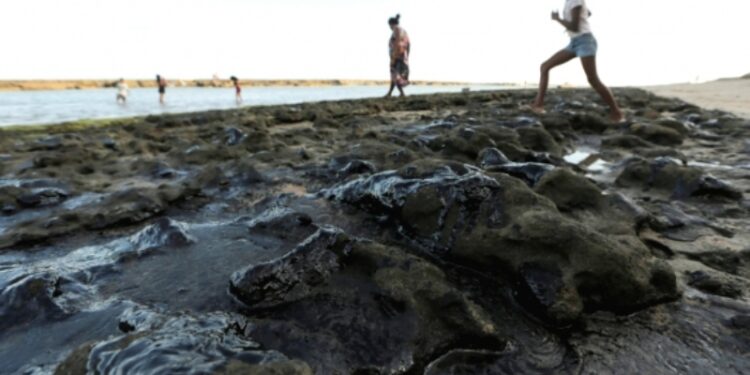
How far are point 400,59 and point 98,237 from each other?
464 inches

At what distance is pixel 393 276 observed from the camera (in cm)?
159

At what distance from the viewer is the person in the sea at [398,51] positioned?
41.7ft

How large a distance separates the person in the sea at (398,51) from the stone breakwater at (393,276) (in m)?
10.3

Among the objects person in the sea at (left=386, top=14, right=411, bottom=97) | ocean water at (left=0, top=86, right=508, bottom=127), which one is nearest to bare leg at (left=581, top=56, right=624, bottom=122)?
person in the sea at (left=386, top=14, right=411, bottom=97)

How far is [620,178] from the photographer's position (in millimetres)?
3242

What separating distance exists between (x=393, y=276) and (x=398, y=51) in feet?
40.2

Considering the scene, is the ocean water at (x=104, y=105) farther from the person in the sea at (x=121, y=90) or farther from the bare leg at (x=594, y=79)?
the bare leg at (x=594, y=79)

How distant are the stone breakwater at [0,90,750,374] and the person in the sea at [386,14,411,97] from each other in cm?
1034

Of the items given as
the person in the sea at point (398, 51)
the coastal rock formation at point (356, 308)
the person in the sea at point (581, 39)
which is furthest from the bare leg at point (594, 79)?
the person in the sea at point (398, 51)

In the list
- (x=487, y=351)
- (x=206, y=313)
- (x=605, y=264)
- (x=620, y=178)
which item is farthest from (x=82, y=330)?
(x=620, y=178)

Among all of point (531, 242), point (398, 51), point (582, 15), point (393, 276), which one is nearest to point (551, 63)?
point (582, 15)

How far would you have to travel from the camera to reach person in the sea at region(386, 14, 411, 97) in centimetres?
1270

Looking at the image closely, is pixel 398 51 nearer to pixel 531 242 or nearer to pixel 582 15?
pixel 582 15

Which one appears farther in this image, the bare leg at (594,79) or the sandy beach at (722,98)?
the sandy beach at (722,98)
